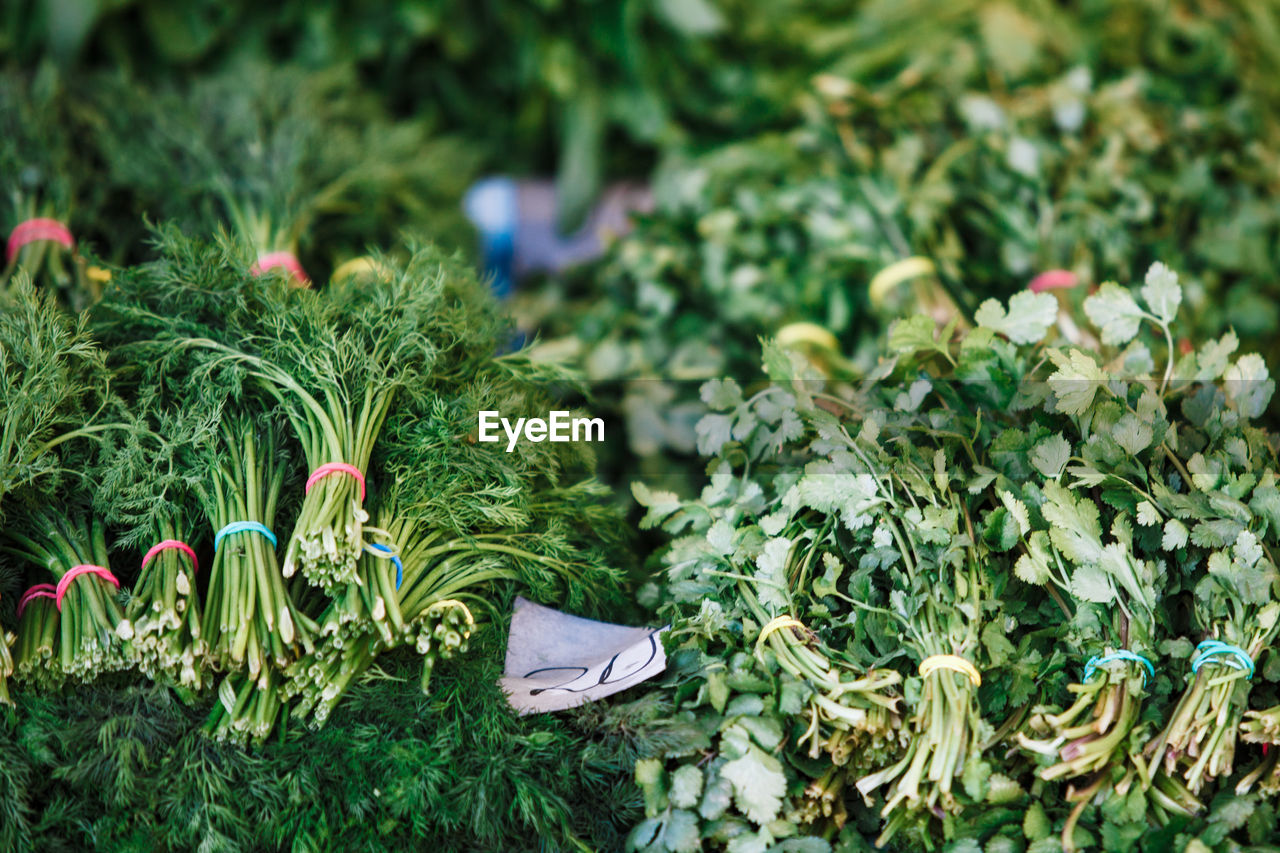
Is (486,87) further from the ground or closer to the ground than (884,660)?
further from the ground

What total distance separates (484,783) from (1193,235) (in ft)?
6.39

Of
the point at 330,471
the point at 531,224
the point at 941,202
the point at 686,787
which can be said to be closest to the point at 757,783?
the point at 686,787

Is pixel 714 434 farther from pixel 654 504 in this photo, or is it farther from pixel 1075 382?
pixel 1075 382

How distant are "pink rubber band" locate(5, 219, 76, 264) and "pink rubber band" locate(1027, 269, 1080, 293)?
6.22ft

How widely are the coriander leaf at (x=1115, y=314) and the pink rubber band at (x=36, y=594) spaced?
1549 millimetres

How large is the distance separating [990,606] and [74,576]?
3.90ft

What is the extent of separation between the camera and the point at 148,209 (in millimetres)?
1745

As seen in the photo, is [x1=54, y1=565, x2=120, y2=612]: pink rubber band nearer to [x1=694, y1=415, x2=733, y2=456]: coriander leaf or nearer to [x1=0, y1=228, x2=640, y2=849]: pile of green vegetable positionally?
[x1=0, y1=228, x2=640, y2=849]: pile of green vegetable

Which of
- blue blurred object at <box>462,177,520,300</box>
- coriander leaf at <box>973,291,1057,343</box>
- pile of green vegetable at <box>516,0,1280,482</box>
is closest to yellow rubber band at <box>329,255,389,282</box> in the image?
pile of green vegetable at <box>516,0,1280,482</box>

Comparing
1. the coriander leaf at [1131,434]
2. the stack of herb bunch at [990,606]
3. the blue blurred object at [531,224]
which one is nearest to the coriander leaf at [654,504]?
the stack of herb bunch at [990,606]

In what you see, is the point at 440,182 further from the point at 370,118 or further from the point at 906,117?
the point at 906,117

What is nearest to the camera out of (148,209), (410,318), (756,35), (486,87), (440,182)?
(410,318)

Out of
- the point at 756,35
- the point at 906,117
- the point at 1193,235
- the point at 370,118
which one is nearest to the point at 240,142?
the point at 370,118

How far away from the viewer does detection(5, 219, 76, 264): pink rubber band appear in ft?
5.13
